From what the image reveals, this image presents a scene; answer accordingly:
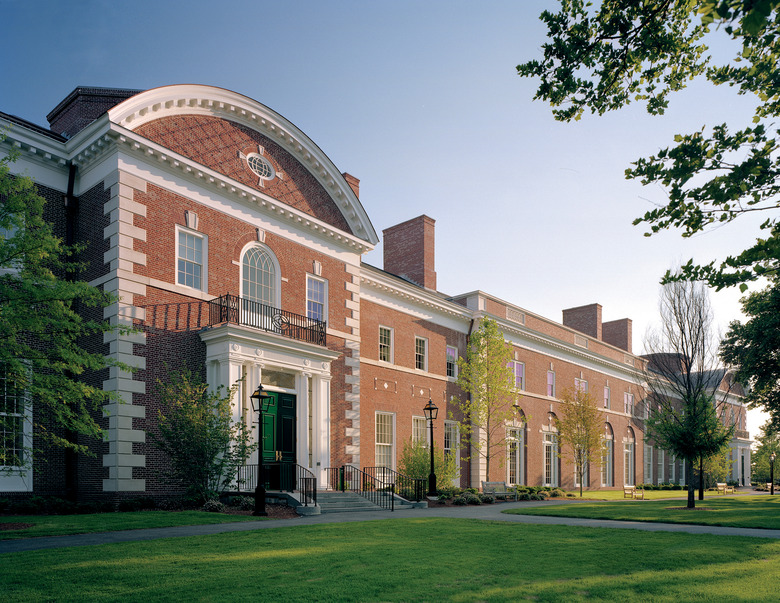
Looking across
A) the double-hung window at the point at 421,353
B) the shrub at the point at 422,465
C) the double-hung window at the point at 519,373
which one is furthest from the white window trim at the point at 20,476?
the double-hung window at the point at 519,373

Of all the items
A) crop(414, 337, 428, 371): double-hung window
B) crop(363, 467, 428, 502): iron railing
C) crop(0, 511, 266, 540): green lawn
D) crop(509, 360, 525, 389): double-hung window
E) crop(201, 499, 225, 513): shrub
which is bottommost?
crop(363, 467, 428, 502): iron railing

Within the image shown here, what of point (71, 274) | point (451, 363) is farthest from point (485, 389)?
point (71, 274)

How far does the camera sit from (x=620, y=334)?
51.9 meters

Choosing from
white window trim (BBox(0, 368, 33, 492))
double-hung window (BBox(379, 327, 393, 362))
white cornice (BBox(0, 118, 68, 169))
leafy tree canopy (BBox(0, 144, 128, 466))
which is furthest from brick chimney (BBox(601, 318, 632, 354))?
leafy tree canopy (BBox(0, 144, 128, 466))

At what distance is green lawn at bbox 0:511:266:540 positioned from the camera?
1158 cm

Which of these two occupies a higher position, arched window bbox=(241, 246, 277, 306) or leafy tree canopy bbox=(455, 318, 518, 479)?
arched window bbox=(241, 246, 277, 306)

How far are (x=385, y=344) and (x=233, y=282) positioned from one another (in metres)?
9.48

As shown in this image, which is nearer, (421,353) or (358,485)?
(358,485)

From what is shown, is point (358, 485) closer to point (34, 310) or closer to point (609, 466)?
point (34, 310)

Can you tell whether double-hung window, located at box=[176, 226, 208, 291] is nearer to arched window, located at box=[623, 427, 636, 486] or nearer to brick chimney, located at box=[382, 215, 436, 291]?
brick chimney, located at box=[382, 215, 436, 291]

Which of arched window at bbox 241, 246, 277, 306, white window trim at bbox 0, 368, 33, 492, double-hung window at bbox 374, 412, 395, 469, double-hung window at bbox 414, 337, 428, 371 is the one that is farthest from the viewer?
double-hung window at bbox 414, 337, 428, 371

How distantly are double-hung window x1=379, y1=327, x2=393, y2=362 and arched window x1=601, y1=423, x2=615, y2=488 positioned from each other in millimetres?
22946

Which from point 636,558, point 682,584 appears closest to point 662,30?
point 682,584

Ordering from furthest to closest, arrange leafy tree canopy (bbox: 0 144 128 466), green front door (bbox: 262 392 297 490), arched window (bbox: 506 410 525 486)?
arched window (bbox: 506 410 525 486) → green front door (bbox: 262 392 297 490) → leafy tree canopy (bbox: 0 144 128 466)
